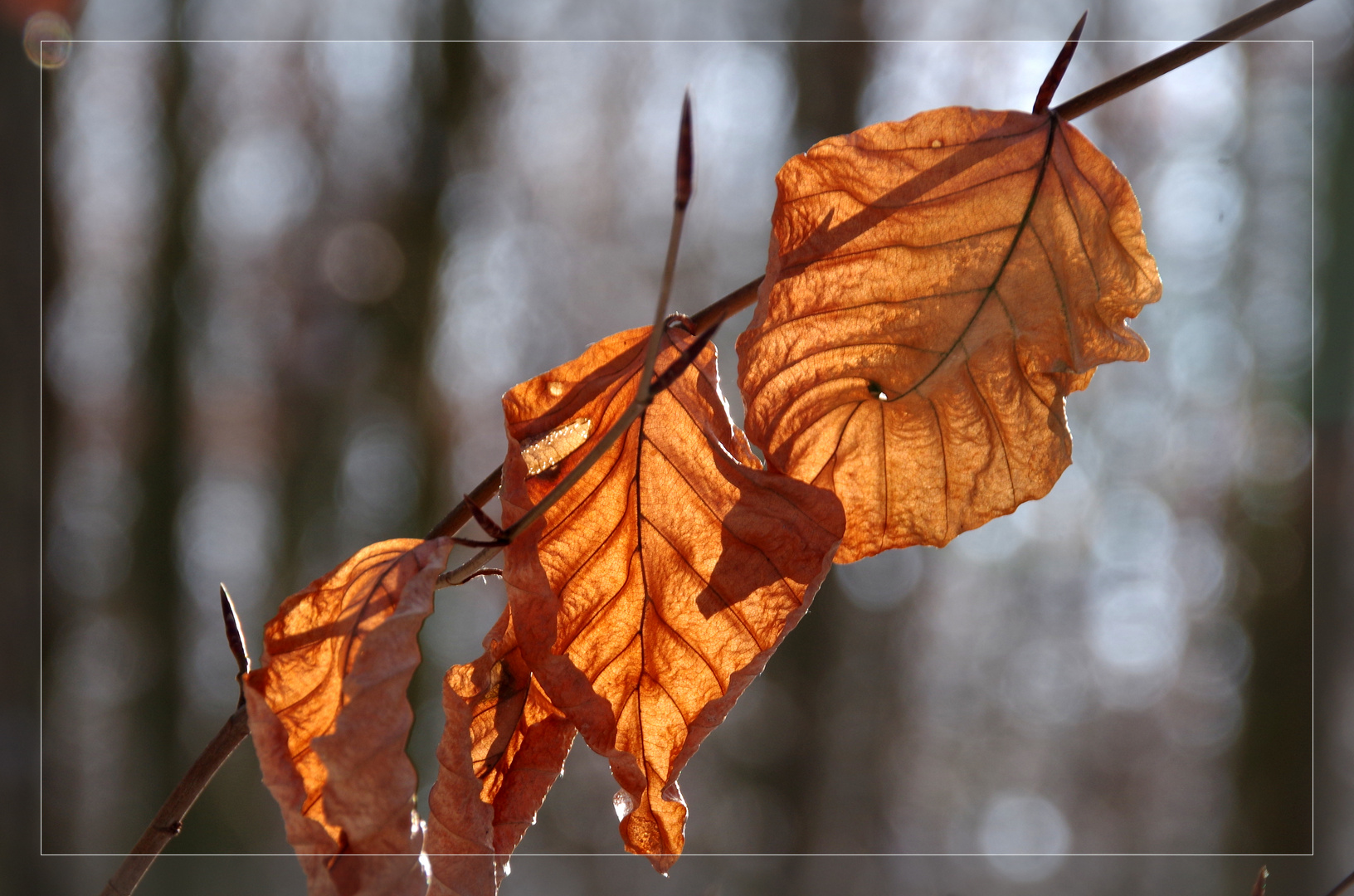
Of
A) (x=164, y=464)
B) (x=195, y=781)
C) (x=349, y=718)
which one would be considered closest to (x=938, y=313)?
(x=349, y=718)

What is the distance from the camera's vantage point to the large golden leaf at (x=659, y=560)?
354 millimetres

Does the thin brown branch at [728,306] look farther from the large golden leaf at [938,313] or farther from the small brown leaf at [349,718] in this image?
the small brown leaf at [349,718]

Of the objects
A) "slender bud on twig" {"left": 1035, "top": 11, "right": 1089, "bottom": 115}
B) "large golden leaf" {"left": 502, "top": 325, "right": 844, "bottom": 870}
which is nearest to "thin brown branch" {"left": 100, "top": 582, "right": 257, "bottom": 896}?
"large golden leaf" {"left": 502, "top": 325, "right": 844, "bottom": 870}

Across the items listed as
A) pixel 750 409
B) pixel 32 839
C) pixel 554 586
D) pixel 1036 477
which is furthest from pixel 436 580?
pixel 32 839

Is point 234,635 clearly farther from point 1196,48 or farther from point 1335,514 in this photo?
point 1335,514

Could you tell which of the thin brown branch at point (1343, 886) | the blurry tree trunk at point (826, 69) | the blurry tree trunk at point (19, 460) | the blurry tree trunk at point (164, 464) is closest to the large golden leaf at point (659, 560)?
the thin brown branch at point (1343, 886)

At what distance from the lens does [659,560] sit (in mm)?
388

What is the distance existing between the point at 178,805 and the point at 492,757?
0.59 ft

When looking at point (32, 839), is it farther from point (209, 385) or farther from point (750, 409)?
point (750, 409)

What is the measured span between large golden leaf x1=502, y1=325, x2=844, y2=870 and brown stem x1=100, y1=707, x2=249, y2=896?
163 mm

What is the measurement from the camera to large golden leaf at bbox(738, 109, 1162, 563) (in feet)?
1.20

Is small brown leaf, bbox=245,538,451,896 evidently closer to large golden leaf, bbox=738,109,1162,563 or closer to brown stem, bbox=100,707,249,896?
brown stem, bbox=100,707,249,896

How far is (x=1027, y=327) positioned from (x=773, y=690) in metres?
4.31

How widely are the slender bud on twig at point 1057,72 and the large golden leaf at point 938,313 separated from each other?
0.01m
